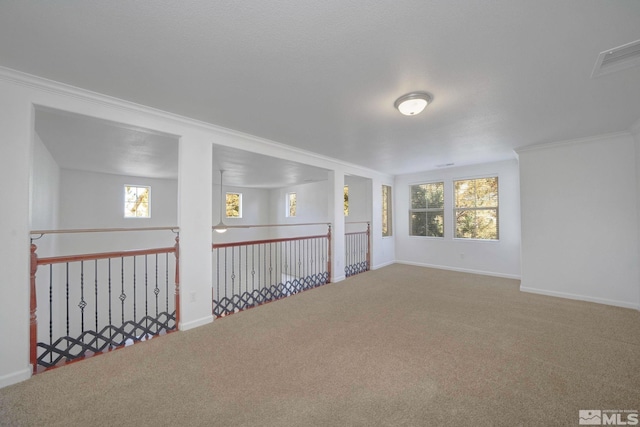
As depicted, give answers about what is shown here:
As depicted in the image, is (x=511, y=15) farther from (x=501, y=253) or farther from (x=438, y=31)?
(x=501, y=253)

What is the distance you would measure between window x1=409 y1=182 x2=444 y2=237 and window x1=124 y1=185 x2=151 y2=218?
7.13 metres

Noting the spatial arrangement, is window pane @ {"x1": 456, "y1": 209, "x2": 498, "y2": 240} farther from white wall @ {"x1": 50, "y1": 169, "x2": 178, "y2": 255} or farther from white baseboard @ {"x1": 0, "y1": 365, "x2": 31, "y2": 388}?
white wall @ {"x1": 50, "y1": 169, "x2": 178, "y2": 255}

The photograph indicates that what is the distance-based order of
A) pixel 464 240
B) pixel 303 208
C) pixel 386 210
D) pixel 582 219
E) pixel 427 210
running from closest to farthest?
pixel 582 219 → pixel 464 240 → pixel 427 210 → pixel 386 210 → pixel 303 208

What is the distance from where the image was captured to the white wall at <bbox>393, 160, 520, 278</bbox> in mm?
5059

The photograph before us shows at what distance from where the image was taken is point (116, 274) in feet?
19.0

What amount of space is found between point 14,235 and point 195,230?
138cm

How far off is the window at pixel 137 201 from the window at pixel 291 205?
13.7 ft

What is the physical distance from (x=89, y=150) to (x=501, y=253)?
797cm

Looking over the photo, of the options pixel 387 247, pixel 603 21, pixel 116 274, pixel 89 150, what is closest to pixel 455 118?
pixel 603 21

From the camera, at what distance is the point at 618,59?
1.85m

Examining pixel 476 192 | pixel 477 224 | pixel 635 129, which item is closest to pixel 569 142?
pixel 635 129

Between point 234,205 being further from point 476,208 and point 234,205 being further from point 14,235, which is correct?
point 476,208

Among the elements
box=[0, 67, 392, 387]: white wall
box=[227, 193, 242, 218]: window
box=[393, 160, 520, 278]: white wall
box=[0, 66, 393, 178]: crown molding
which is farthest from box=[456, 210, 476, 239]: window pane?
box=[227, 193, 242, 218]: window

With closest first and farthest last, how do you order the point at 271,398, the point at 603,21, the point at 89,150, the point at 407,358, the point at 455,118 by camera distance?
the point at 603,21, the point at 271,398, the point at 407,358, the point at 455,118, the point at 89,150
